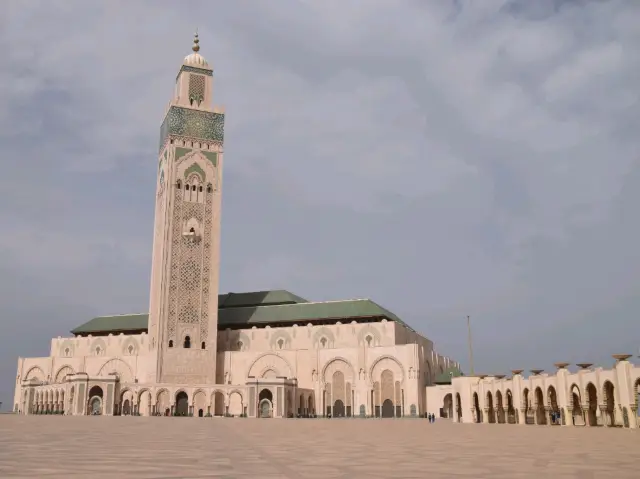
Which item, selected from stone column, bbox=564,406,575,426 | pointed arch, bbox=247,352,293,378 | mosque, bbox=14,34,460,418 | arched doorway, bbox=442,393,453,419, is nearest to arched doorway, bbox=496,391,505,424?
stone column, bbox=564,406,575,426

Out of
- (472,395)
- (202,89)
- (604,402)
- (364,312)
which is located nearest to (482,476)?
(604,402)

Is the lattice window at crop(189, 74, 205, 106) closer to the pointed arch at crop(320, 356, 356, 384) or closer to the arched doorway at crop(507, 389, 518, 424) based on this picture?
the pointed arch at crop(320, 356, 356, 384)

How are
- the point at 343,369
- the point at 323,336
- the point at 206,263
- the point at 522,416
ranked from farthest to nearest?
1. the point at 323,336
2. the point at 206,263
3. the point at 343,369
4. the point at 522,416

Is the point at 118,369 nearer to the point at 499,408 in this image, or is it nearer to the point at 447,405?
the point at 447,405

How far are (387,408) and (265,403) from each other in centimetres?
933

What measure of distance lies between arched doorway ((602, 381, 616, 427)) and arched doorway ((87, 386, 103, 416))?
34.9 m

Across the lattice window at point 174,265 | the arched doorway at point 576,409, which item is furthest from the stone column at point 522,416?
the lattice window at point 174,265

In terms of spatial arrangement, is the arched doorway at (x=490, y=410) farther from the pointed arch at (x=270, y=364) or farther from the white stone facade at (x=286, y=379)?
the pointed arch at (x=270, y=364)

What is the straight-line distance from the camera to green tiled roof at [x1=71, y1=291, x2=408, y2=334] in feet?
181

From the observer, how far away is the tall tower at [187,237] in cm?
5119

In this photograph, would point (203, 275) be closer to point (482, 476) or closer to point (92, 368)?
point (92, 368)

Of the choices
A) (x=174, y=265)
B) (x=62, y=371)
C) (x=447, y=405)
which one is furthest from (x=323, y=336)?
(x=62, y=371)

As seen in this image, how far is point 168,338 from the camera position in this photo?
51.0 meters

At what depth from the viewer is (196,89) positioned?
56438 mm
